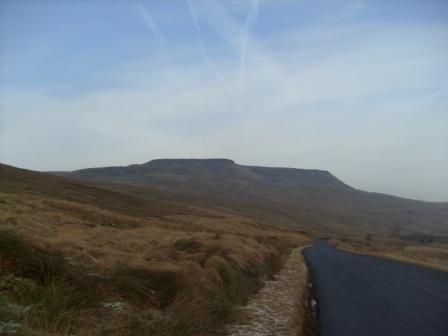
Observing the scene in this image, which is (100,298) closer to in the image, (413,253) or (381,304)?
(381,304)

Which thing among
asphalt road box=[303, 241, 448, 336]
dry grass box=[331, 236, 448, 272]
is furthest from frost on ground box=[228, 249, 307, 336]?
dry grass box=[331, 236, 448, 272]

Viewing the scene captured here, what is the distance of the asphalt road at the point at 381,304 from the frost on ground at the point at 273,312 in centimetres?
73

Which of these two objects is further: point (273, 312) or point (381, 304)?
point (381, 304)

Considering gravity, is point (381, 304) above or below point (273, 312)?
above

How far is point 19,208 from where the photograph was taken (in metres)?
32.6

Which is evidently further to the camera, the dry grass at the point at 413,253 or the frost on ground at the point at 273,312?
the dry grass at the point at 413,253

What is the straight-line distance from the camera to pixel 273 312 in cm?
1231

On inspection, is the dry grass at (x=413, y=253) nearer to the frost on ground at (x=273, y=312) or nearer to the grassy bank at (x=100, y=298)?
the frost on ground at (x=273, y=312)

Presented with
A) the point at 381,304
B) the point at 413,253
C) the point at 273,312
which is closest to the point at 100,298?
the point at 273,312

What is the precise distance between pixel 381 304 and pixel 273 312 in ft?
14.7

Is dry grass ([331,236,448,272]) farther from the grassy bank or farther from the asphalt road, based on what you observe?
the grassy bank

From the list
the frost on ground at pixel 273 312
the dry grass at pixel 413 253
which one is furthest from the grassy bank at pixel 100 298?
the dry grass at pixel 413 253

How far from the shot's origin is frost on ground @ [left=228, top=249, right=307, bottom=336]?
10.2m

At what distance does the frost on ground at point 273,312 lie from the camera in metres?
10.2
